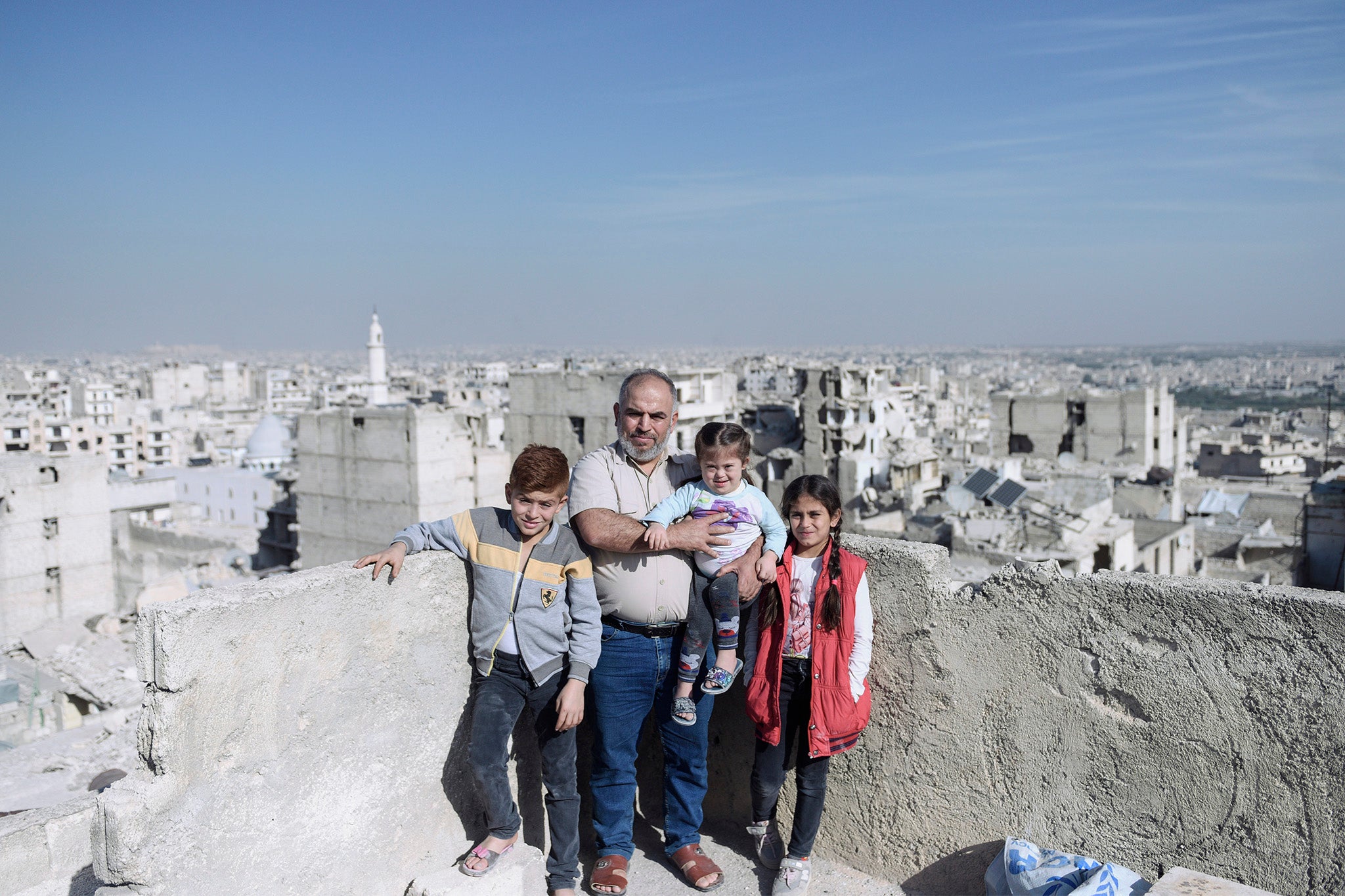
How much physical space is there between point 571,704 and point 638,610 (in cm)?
44

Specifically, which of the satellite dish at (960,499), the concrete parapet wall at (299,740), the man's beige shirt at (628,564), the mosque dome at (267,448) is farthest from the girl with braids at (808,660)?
the mosque dome at (267,448)

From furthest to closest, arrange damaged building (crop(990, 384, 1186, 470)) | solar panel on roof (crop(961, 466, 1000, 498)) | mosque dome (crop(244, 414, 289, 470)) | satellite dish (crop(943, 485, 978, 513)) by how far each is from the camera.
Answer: mosque dome (crop(244, 414, 289, 470)) < damaged building (crop(990, 384, 1186, 470)) < solar panel on roof (crop(961, 466, 1000, 498)) < satellite dish (crop(943, 485, 978, 513))

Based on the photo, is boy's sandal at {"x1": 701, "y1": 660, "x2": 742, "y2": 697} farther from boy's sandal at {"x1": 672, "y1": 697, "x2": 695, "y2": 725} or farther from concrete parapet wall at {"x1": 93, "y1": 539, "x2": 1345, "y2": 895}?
concrete parapet wall at {"x1": 93, "y1": 539, "x2": 1345, "y2": 895}

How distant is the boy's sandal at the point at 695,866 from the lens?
396cm

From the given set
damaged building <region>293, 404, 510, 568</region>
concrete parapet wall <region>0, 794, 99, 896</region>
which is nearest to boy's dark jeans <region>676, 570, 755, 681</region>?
concrete parapet wall <region>0, 794, 99, 896</region>

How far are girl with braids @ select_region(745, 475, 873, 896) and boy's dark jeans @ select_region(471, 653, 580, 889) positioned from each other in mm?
782

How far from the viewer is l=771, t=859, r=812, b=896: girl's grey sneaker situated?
12.7 feet

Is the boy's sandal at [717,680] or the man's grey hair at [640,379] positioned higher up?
the man's grey hair at [640,379]

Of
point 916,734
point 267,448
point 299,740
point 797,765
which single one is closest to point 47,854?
point 299,740

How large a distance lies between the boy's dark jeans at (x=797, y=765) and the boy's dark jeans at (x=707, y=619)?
279mm

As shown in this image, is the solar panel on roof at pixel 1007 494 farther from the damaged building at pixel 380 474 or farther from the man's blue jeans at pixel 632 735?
the man's blue jeans at pixel 632 735

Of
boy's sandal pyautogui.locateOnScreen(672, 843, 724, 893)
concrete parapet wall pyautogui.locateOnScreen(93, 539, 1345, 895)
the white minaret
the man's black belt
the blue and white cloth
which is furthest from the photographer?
the white minaret

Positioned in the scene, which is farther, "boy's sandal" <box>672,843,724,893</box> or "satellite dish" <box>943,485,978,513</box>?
"satellite dish" <box>943,485,978,513</box>

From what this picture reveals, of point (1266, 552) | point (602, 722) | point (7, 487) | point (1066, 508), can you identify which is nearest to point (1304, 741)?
point (602, 722)
